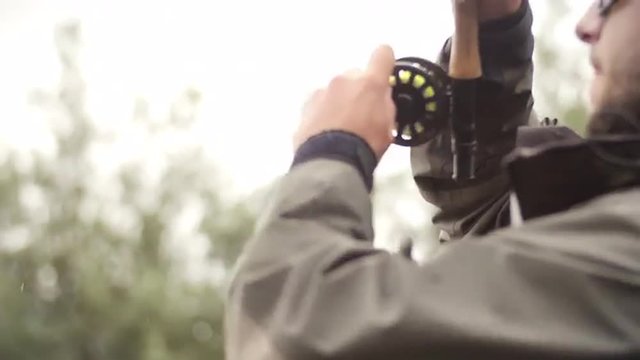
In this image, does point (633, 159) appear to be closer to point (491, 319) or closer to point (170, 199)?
point (491, 319)

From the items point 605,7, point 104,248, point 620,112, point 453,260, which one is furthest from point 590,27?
point 104,248

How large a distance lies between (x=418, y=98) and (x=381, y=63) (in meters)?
0.23

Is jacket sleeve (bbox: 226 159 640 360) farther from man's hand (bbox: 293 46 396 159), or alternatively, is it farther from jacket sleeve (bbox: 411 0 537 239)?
jacket sleeve (bbox: 411 0 537 239)

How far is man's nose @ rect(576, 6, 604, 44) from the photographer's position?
1.44 metres

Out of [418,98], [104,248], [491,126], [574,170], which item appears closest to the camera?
[574,170]

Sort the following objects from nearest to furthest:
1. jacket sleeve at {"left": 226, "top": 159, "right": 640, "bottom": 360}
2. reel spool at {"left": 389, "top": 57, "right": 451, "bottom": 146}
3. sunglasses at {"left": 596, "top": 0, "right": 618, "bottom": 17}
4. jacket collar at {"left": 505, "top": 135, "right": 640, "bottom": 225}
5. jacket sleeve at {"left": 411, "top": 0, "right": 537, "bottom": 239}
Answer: jacket sleeve at {"left": 226, "top": 159, "right": 640, "bottom": 360}, jacket collar at {"left": 505, "top": 135, "right": 640, "bottom": 225}, sunglasses at {"left": 596, "top": 0, "right": 618, "bottom": 17}, reel spool at {"left": 389, "top": 57, "right": 451, "bottom": 146}, jacket sleeve at {"left": 411, "top": 0, "right": 537, "bottom": 239}

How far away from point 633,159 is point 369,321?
0.35 meters

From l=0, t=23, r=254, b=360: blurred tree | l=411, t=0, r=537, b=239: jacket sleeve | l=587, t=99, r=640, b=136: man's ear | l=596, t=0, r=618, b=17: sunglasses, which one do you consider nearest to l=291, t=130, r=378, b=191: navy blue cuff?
l=587, t=99, r=640, b=136: man's ear

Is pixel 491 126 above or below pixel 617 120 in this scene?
below

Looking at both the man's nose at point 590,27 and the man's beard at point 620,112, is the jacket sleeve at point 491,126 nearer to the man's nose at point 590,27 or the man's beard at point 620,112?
the man's nose at point 590,27

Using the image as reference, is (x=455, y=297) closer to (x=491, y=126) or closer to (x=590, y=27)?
(x=590, y=27)

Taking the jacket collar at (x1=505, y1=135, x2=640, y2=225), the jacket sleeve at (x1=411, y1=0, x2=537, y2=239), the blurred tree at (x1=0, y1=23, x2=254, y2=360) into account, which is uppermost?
the jacket collar at (x1=505, y1=135, x2=640, y2=225)

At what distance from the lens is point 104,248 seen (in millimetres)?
11531

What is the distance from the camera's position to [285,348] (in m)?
1.11
